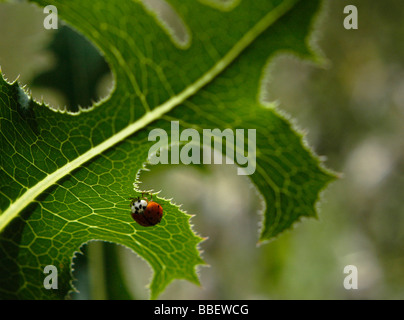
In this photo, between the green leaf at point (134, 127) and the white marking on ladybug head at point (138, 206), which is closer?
the green leaf at point (134, 127)

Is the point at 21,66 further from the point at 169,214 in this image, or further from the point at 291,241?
the point at 291,241

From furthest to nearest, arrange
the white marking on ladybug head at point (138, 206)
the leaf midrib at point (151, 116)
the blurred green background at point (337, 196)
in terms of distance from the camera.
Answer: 1. the blurred green background at point (337, 196)
2. the white marking on ladybug head at point (138, 206)
3. the leaf midrib at point (151, 116)

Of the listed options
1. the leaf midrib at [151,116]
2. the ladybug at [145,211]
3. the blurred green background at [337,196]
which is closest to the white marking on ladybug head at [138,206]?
the ladybug at [145,211]

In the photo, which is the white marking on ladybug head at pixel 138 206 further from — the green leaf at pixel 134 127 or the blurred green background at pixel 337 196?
the blurred green background at pixel 337 196

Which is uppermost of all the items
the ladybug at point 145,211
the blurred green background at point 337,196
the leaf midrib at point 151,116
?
the blurred green background at point 337,196

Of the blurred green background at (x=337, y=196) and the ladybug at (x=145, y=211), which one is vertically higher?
the blurred green background at (x=337, y=196)

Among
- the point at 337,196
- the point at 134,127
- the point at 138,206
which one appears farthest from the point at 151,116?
the point at 337,196
